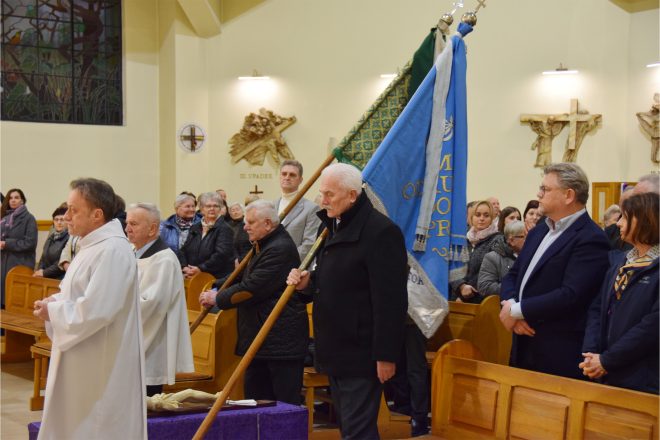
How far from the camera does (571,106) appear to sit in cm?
1165

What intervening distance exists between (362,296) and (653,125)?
27.1 ft

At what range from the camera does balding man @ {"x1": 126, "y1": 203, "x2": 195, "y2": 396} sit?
5.00 m

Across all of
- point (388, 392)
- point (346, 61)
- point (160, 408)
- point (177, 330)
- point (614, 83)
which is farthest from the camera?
point (346, 61)

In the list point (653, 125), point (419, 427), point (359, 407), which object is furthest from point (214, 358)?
point (653, 125)

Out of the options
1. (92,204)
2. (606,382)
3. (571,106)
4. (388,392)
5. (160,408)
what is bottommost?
(388,392)

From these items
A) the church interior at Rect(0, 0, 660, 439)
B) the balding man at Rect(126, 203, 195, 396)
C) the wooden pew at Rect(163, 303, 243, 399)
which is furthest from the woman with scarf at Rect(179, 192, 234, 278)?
the church interior at Rect(0, 0, 660, 439)

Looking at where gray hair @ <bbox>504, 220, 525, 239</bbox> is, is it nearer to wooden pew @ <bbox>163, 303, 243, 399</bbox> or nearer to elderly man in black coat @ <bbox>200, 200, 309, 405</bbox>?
elderly man in black coat @ <bbox>200, 200, 309, 405</bbox>

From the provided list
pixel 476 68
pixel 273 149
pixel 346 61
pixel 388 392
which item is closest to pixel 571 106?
pixel 476 68

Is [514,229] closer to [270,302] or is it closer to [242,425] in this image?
[270,302]

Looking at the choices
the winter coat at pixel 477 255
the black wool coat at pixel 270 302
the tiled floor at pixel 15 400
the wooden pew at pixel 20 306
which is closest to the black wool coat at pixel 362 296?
the black wool coat at pixel 270 302

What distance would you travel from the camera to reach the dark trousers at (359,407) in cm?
405

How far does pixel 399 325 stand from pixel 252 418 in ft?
3.65

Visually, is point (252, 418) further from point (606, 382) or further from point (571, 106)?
point (571, 106)

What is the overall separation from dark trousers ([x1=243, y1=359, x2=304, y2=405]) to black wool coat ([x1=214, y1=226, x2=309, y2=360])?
0.26 ft
